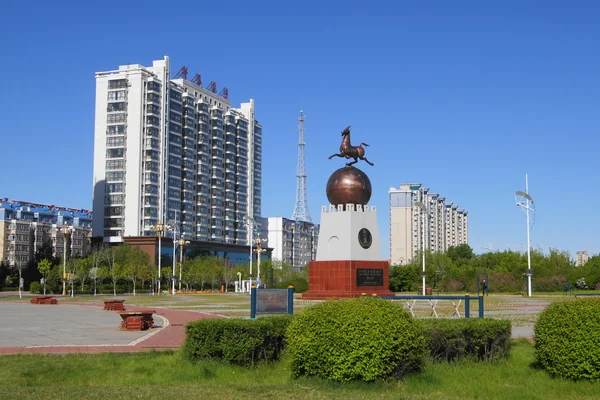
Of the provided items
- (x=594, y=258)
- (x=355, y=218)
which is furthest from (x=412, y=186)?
(x=355, y=218)

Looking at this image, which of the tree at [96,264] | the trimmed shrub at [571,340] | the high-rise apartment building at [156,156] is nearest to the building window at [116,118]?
the high-rise apartment building at [156,156]

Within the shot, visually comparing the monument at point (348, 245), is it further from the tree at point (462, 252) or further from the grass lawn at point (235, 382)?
the tree at point (462, 252)

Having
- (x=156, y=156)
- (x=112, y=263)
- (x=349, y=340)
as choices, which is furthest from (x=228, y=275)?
(x=349, y=340)

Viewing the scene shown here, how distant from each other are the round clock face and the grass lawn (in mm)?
29295

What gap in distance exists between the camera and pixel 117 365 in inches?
459

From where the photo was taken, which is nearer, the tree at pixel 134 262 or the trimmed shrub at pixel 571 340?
the trimmed shrub at pixel 571 340

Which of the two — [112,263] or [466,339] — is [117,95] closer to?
[112,263]

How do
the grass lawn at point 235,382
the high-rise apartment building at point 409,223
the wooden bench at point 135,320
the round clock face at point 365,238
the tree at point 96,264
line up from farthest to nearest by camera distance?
the high-rise apartment building at point 409,223 < the tree at point 96,264 < the round clock face at point 365,238 < the wooden bench at point 135,320 < the grass lawn at point 235,382

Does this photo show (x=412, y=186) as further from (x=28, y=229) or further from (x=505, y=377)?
(x=505, y=377)

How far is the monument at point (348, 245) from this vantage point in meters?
41.1

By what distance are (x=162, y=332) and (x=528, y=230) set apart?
4293 cm

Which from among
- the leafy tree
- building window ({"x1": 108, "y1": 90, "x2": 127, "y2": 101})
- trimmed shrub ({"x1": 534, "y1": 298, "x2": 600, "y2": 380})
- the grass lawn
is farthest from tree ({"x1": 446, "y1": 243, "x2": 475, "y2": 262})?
trimmed shrub ({"x1": 534, "y1": 298, "x2": 600, "y2": 380})

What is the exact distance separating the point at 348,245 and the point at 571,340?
31.2m

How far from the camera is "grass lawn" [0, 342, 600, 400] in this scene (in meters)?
8.81
